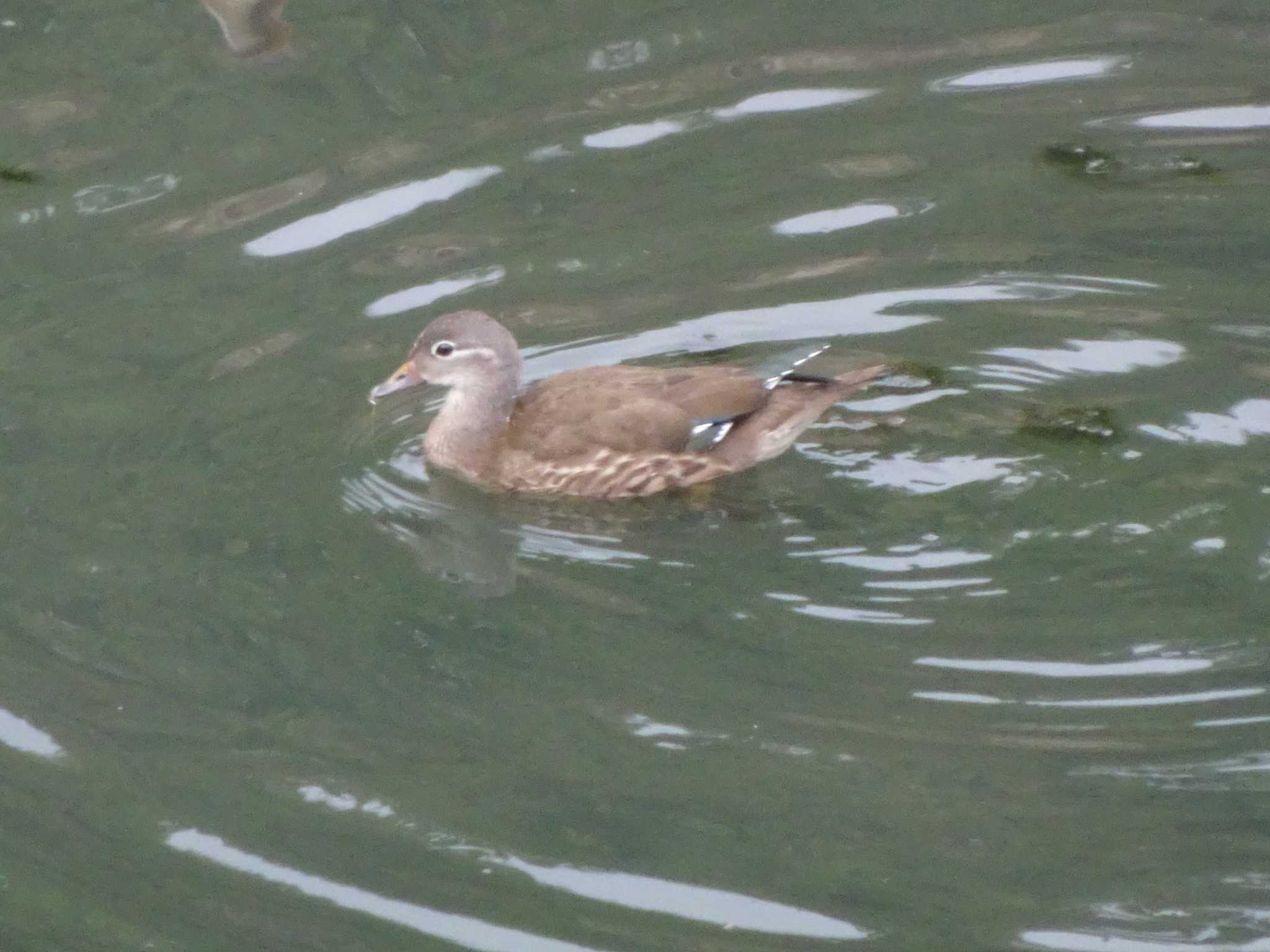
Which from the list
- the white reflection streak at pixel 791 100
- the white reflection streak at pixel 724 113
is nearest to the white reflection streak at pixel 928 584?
the white reflection streak at pixel 724 113

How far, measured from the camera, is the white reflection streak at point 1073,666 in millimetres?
5887

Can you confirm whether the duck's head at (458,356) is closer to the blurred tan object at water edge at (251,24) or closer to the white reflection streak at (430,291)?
the white reflection streak at (430,291)

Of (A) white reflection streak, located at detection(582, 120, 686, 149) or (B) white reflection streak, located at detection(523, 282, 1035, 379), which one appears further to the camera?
(A) white reflection streak, located at detection(582, 120, 686, 149)

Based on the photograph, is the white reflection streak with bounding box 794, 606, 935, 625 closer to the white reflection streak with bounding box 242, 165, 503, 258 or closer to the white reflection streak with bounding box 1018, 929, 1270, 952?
the white reflection streak with bounding box 1018, 929, 1270, 952

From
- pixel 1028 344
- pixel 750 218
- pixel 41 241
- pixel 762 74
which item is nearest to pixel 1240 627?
pixel 1028 344

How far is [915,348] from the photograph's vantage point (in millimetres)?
7992

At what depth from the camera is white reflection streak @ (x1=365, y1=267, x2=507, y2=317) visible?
845 cm

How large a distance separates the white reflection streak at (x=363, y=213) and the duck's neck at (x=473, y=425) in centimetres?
154

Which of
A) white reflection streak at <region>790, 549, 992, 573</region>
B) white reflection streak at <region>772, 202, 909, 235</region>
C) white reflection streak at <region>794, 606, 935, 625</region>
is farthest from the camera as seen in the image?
white reflection streak at <region>772, 202, 909, 235</region>

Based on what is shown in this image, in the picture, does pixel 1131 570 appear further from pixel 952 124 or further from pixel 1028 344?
pixel 952 124

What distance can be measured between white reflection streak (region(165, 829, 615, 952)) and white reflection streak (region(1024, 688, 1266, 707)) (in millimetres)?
1705

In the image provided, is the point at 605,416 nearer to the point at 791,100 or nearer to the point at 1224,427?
the point at 1224,427

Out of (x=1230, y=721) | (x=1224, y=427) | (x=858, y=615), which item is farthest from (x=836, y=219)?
(x=1230, y=721)

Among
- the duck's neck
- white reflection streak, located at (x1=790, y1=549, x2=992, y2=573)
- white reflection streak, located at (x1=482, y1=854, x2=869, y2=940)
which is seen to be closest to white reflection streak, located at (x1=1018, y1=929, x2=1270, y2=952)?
white reflection streak, located at (x1=482, y1=854, x2=869, y2=940)
